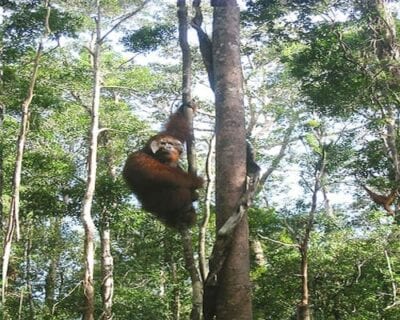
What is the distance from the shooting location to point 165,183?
120 inches

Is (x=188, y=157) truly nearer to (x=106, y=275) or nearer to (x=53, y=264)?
(x=106, y=275)

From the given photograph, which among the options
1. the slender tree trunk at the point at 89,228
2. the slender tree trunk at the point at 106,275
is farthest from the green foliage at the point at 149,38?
the slender tree trunk at the point at 106,275

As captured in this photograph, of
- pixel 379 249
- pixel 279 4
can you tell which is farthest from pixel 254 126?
pixel 279 4

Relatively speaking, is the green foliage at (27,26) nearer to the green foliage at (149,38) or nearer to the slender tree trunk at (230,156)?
the green foliage at (149,38)

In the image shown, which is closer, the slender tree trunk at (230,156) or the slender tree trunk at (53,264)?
the slender tree trunk at (230,156)

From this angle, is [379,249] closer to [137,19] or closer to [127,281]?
[127,281]

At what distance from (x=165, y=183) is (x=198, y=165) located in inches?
235

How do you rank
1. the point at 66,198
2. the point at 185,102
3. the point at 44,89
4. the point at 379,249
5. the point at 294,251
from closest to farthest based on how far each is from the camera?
the point at 185,102 < the point at 379,249 < the point at 294,251 < the point at 44,89 < the point at 66,198

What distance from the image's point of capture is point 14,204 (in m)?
5.54

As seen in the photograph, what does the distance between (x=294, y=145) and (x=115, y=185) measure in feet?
19.7

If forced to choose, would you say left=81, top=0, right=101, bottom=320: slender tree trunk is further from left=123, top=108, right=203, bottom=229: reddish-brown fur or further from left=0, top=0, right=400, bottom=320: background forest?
left=123, top=108, right=203, bottom=229: reddish-brown fur

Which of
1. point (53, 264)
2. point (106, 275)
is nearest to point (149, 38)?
point (106, 275)

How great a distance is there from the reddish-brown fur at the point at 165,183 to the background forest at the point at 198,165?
1.07 feet

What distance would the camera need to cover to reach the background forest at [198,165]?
20.6 feet
